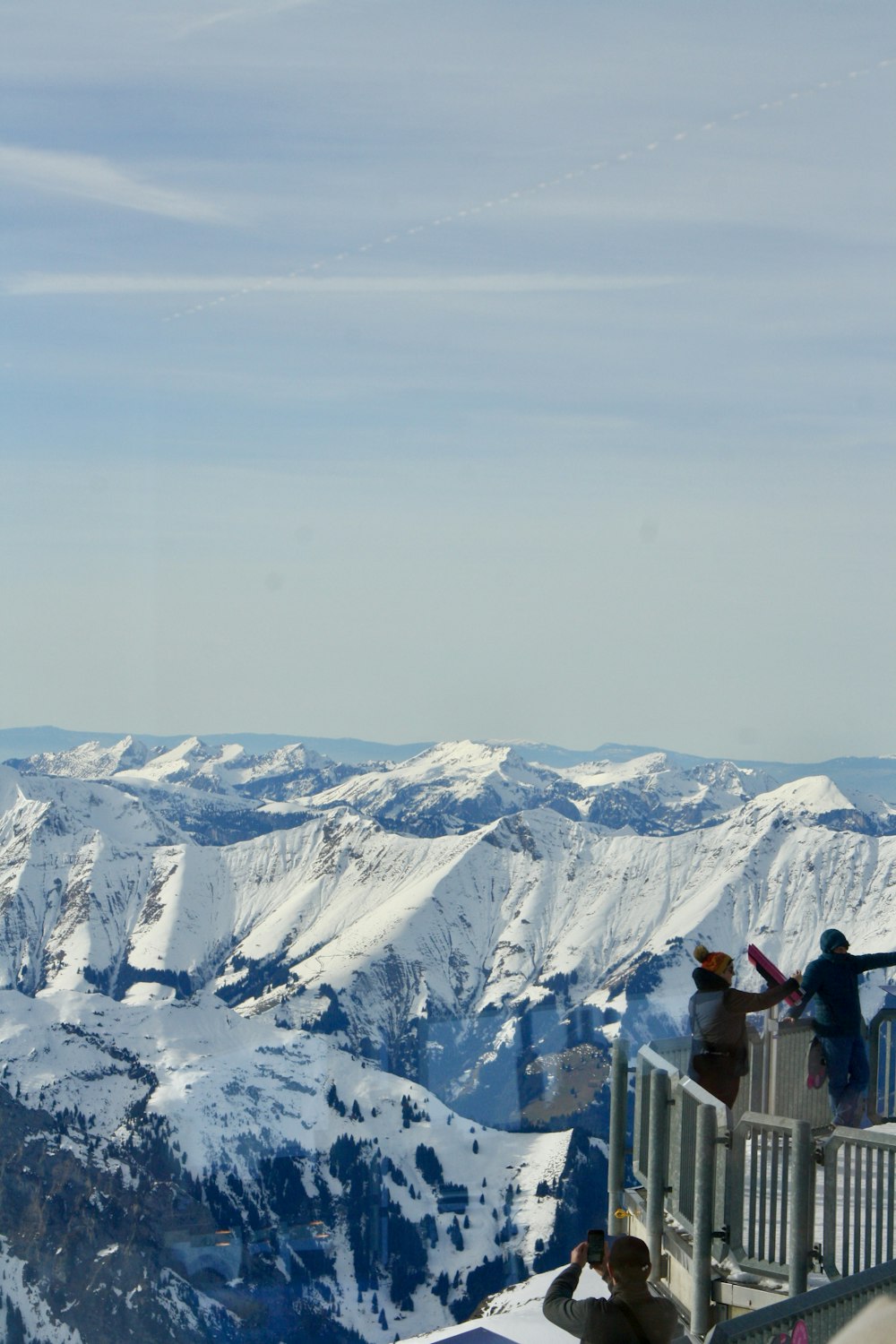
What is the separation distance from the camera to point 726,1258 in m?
10.8

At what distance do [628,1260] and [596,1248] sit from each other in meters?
0.57

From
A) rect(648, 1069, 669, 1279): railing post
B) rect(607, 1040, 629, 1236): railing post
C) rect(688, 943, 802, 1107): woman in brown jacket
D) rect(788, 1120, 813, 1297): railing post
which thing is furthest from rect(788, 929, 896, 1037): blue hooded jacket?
rect(788, 1120, 813, 1297): railing post

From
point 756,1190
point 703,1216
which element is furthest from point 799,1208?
point 703,1216

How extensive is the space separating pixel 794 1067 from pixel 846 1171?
3390 mm

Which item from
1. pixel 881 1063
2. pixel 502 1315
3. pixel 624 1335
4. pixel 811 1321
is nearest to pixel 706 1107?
pixel 811 1321

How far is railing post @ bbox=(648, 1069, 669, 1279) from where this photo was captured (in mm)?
11617

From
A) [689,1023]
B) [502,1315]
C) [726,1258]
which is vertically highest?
[689,1023]

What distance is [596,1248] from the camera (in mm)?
7668

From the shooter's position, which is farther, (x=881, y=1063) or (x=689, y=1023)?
(x=881, y=1063)

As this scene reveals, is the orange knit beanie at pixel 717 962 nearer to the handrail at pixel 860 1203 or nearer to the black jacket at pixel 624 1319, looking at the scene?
the handrail at pixel 860 1203

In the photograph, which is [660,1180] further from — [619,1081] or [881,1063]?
[881,1063]

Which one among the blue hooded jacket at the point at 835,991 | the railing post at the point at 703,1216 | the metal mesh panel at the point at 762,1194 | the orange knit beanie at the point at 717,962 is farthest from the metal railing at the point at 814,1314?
the blue hooded jacket at the point at 835,991

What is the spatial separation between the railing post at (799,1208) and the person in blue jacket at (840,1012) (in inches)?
106

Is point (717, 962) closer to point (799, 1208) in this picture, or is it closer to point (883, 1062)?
point (799, 1208)
